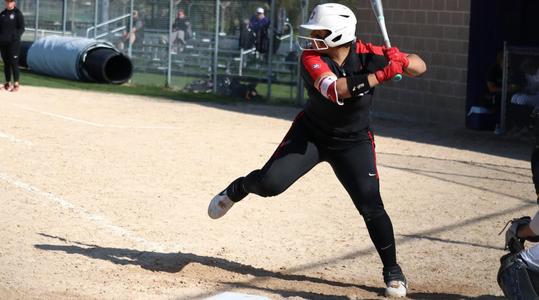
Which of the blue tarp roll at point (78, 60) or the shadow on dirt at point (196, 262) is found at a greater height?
the blue tarp roll at point (78, 60)

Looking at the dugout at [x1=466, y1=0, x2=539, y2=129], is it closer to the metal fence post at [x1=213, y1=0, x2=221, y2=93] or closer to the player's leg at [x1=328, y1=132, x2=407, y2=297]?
the metal fence post at [x1=213, y1=0, x2=221, y2=93]

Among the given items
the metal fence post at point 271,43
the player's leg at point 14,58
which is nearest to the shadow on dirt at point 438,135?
the metal fence post at point 271,43

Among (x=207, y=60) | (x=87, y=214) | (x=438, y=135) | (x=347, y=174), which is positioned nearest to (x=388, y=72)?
(x=347, y=174)

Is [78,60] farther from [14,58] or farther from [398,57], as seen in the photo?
[398,57]

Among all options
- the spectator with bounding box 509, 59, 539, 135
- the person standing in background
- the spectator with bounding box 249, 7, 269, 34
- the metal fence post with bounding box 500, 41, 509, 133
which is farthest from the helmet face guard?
the spectator with bounding box 249, 7, 269, 34

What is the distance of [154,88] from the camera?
24.7 metres

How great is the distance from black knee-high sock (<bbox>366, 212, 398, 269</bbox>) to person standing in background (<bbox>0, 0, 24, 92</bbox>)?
1420cm

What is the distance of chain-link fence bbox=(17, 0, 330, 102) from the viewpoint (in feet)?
75.7

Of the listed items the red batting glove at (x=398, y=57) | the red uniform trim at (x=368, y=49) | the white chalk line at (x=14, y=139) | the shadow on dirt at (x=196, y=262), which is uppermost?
the red uniform trim at (x=368, y=49)

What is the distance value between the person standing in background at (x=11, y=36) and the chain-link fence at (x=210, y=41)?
→ 5526 millimetres

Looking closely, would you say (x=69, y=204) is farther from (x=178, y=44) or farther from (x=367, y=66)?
(x=178, y=44)

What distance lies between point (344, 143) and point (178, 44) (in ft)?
62.2

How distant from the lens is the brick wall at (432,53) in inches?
760

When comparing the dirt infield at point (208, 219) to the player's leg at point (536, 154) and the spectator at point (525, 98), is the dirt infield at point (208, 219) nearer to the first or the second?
the player's leg at point (536, 154)
